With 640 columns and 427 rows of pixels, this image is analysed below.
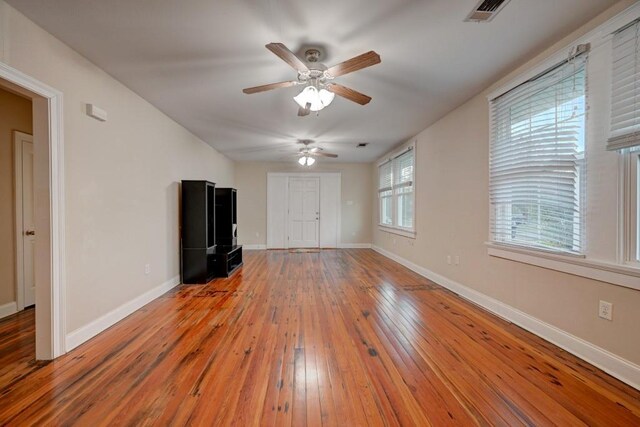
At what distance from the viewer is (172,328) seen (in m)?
2.57

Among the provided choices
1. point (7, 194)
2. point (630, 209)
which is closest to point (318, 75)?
point (630, 209)

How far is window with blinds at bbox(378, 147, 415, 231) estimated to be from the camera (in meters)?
5.23

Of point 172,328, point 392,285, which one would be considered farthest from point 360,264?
point 172,328

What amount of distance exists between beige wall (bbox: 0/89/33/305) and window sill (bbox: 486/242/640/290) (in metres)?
5.21

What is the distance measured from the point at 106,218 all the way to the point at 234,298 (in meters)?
1.62

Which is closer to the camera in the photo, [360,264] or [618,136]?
[618,136]

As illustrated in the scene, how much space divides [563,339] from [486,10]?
252 cm

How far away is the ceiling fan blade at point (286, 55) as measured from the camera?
1.76 m

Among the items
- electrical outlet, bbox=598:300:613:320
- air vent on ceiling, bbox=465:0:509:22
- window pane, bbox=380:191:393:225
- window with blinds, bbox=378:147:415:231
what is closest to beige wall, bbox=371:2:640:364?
electrical outlet, bbox=598:300:613:320

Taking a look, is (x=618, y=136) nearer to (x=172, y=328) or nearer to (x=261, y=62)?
(x=261, y=62)

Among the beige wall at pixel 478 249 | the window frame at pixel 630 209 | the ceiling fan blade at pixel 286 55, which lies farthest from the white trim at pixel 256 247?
the window frame at pixel 630 209

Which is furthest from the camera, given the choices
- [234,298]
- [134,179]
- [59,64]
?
[234,298]

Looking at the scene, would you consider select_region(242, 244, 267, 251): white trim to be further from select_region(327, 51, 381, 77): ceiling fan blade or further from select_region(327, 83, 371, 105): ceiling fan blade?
select_region(327, 51, 381, 77): ceiling fan blade

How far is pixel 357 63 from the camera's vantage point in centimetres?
197
